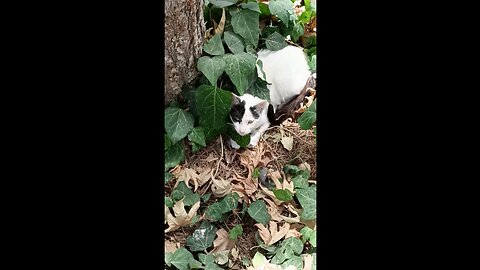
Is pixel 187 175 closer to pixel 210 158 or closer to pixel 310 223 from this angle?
pixel 210 158

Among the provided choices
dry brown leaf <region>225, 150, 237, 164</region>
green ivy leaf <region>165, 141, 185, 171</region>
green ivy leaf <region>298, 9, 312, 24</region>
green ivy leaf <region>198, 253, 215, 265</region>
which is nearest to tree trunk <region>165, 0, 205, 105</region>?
green ivy leaf <region>165, 141, 185, 171</region>

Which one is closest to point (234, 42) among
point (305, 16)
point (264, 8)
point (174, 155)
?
point (264, 8)

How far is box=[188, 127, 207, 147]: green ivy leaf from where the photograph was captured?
5.40ft

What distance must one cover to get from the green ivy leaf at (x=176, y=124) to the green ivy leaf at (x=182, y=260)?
0.32 meters

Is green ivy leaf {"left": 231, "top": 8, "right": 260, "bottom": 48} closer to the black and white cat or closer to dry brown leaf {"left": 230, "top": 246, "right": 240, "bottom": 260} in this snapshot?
the black and white cat

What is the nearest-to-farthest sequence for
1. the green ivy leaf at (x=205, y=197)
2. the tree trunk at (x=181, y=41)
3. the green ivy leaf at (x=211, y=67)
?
the tree trunk at (x=181, y=41) < the green ivy leaf at (x=211, y=67) < the green ivy leaf at (x=205, y=197)

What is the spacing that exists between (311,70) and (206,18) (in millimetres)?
378

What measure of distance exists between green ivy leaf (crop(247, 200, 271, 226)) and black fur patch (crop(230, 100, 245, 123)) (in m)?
0.26

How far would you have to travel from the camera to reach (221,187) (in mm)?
1699

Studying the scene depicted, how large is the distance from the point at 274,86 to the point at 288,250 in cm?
51

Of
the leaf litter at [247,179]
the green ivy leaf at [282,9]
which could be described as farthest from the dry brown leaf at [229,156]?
the green ivy leaf at [282,9]

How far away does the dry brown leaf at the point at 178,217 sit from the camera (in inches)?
64.9

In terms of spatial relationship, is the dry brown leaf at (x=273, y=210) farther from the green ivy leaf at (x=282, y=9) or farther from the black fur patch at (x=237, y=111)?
the green ivy leaf at (x=282, y=9)
